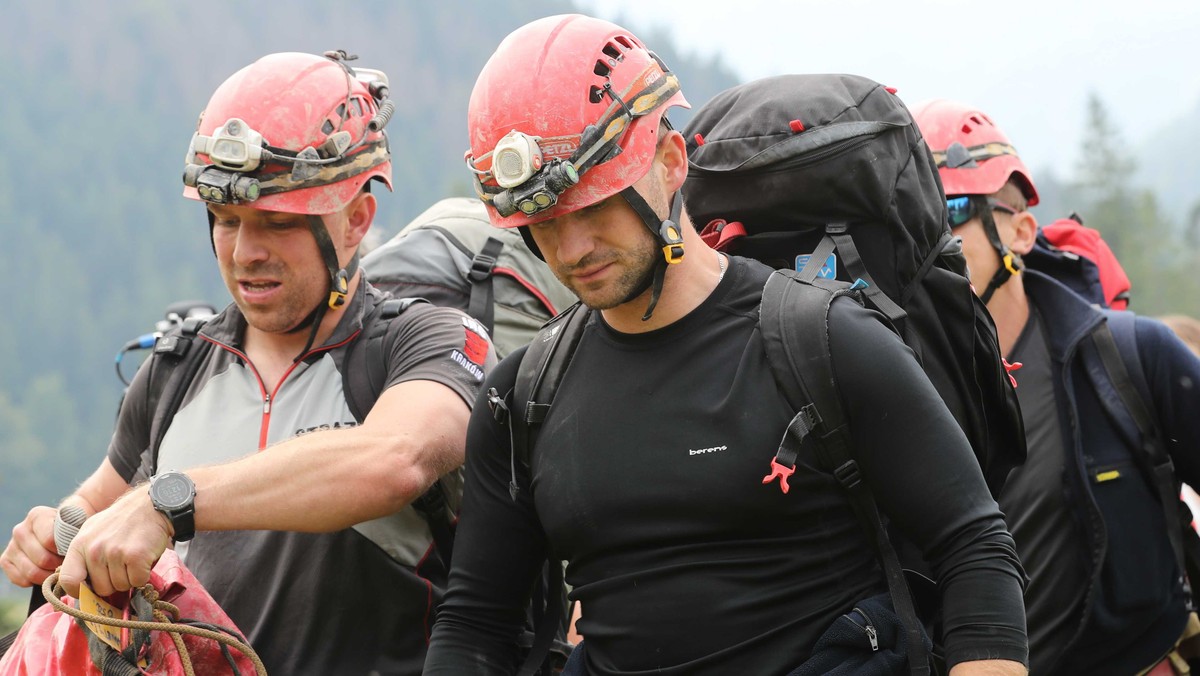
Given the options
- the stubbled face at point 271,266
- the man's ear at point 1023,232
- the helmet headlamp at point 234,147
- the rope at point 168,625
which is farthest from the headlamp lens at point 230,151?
the man's ear at point 1023,232

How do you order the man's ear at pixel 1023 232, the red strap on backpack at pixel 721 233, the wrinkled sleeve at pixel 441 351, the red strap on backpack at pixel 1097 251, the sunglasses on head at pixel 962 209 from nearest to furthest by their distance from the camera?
the red strap on backpack at pixel 721 233, the wrinkled sleeve at pixel 441 351, the sunglasses on head at pixel 962 209, the man's ear at pixel 1023 232, the red strap on backpack at pixel 1097 251

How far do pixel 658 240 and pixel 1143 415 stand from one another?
2377mm

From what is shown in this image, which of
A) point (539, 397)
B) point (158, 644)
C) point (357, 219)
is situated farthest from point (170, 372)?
point (539, 397)

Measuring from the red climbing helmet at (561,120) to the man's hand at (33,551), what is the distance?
1.77 m

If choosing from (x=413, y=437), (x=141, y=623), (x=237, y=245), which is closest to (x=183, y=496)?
(x=141, y=623)

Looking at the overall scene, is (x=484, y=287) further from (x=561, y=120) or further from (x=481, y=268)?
(x=561, y=120)

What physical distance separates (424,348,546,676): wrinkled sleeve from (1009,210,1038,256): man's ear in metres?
2.90

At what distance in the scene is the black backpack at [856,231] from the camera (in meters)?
3.71

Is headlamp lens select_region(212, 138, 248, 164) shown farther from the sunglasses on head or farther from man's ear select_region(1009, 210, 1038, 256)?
man's ear select_region(1009, 210, 1038, 256)

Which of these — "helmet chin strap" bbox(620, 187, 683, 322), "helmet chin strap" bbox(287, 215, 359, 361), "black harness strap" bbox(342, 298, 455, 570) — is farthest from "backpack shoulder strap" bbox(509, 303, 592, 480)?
"helmet chin strap" bbox(287, 215, 359, 361)

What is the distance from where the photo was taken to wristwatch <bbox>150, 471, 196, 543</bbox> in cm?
366

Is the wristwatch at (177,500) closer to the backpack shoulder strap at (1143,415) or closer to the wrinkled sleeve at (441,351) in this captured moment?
the wrinkled sleeve at (441,351)

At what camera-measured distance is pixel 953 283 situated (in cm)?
372

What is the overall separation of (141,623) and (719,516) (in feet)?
5.13
